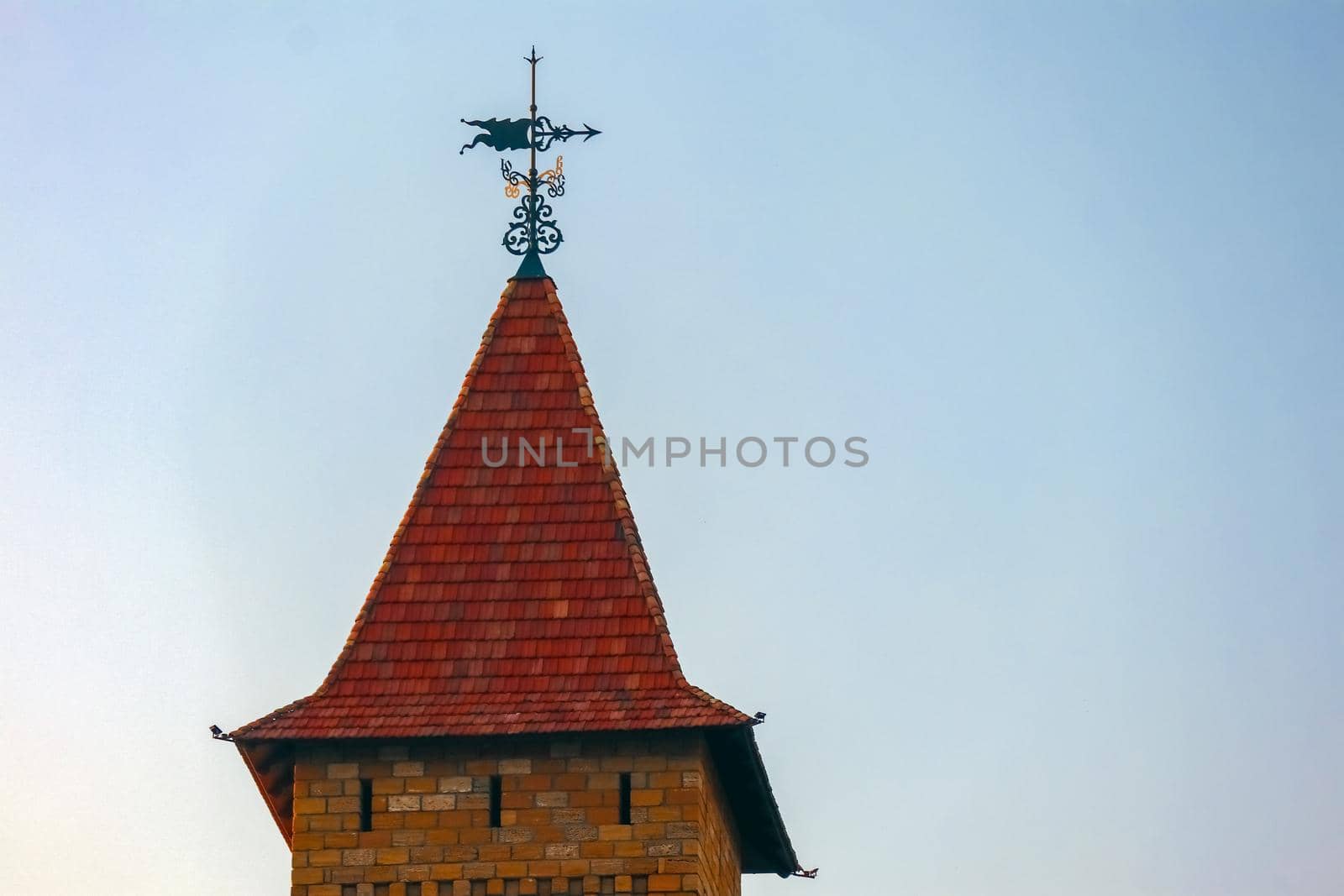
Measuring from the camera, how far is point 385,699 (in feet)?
127

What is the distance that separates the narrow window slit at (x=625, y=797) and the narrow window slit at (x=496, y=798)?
1191 mm

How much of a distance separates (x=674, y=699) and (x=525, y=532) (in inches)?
113

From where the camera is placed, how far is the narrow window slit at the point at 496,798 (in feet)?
125

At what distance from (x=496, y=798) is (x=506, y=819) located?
268mm

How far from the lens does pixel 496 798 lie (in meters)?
38.2

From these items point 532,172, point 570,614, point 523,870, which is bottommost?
point 523,870

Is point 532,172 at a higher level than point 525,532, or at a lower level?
higher

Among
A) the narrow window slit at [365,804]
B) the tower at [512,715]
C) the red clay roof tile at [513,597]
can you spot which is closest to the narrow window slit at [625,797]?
the tower at [512,715]

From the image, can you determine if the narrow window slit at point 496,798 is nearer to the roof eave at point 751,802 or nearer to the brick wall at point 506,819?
the brick wall at point 506,819

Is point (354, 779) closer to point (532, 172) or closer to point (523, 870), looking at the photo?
point (523, 870)

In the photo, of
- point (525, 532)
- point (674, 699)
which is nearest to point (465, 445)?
point (525, 532)

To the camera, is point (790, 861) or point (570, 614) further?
point (790, 861)

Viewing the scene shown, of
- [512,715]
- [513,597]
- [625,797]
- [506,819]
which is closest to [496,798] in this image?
[506,819]

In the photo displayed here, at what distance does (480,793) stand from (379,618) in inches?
95.0
